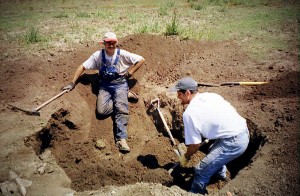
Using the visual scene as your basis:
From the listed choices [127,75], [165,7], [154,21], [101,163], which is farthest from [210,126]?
[165,7]

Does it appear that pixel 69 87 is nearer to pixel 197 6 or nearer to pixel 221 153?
pixel 221 153

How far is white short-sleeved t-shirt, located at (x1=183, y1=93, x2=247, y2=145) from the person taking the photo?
322 centimetres

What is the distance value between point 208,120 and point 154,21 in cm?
731

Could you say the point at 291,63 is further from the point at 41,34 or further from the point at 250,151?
the point at 41,34

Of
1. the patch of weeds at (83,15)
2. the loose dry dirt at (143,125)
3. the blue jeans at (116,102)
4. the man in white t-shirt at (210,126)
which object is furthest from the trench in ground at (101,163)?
the patch of weeds at (83,15)

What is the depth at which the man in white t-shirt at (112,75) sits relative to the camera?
517cm

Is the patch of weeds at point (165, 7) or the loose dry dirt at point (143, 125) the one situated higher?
the patch of weeds at point (165, 7)

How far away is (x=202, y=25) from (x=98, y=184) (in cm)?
692

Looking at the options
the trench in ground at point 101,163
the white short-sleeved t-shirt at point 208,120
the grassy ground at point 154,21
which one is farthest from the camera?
the grassy ground at point 154,21

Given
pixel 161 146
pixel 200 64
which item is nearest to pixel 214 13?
pixel 200 64

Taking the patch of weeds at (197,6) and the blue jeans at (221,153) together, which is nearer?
the blue jeans at (221,153)

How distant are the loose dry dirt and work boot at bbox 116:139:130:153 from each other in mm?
117

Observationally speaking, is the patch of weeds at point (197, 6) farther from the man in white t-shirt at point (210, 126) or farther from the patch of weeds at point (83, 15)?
the man in white t-shirt at point (210, 126)

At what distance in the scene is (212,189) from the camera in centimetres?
425
